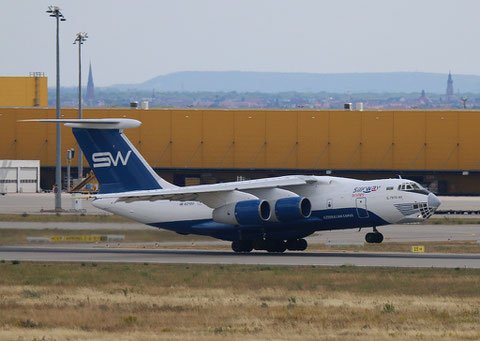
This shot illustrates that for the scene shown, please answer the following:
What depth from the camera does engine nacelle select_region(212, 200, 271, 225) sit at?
41188 mm

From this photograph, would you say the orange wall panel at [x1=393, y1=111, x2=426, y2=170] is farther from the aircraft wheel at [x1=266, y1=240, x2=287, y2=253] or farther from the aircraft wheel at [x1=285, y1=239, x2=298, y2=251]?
the aircraft wheel at [x1=266, y1=240, x2=287, y2=253]

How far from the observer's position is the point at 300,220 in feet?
136

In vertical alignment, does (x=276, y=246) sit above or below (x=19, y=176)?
above

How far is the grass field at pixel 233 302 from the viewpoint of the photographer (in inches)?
861

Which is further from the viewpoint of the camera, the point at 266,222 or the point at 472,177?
the point at 472,177

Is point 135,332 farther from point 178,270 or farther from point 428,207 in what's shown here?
point 428,207

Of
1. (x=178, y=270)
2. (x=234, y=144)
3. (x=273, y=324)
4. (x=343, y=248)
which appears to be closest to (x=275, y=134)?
(x=234, y=144)

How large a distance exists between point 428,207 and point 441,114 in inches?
2316

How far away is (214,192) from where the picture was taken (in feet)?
138

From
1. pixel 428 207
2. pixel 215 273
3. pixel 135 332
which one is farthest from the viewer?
pixel 428 207

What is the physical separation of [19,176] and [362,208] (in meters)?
65.4

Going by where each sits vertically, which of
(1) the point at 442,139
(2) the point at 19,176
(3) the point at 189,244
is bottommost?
(2) the point at 19,176

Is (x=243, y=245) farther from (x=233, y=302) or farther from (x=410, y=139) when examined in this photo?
(x=410, y=139)

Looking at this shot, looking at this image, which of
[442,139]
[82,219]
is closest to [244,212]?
[82,219]
